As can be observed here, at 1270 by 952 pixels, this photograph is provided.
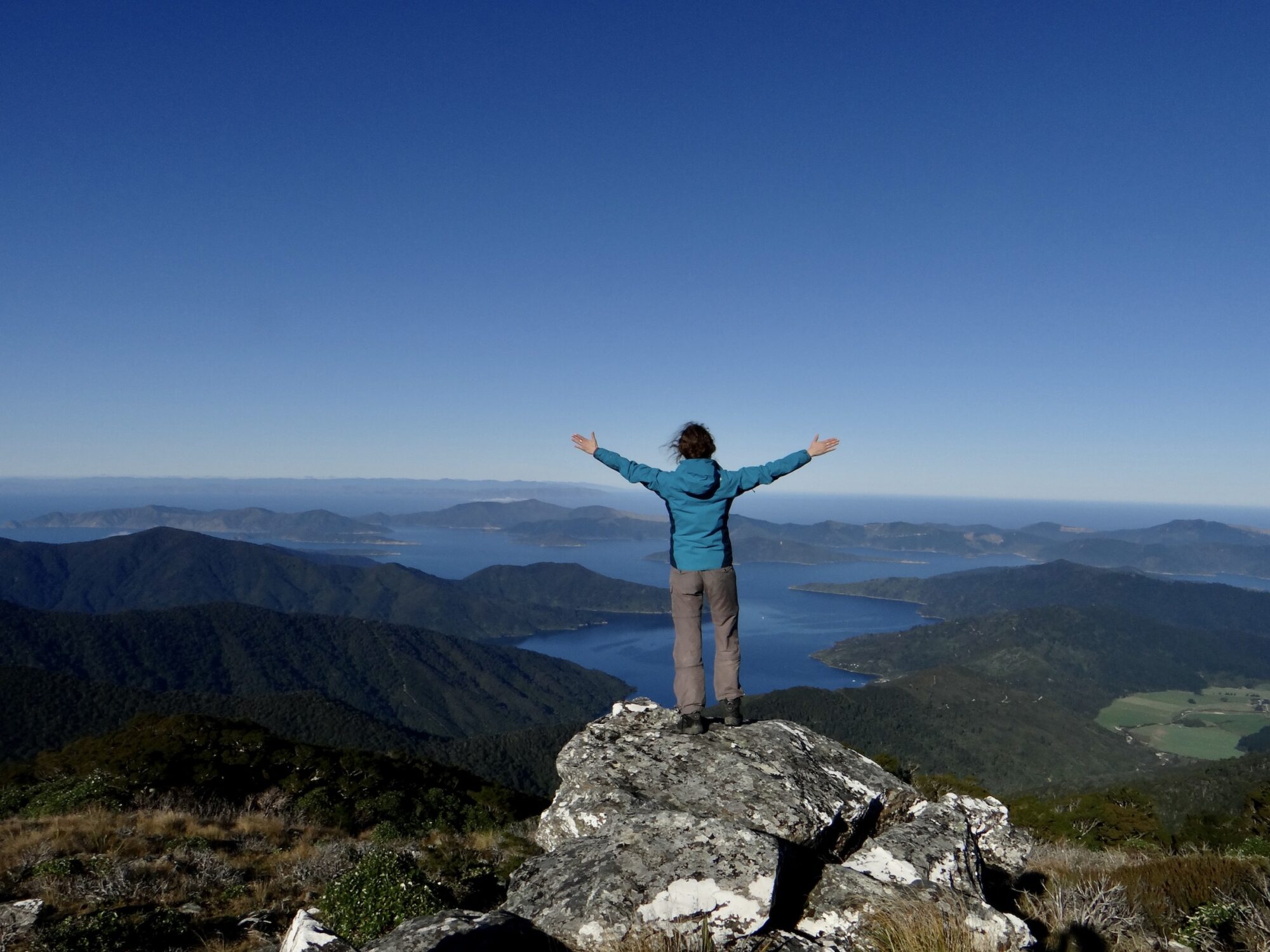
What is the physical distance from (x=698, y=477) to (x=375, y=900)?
5155 mm

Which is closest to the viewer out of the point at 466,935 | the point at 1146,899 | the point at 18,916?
the point at 466,935

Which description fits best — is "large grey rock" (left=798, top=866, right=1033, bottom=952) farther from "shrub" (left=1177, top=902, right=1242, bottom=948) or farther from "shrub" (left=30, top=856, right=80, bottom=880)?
"shrub" (left=30, top=856, right=80, bottom=880)

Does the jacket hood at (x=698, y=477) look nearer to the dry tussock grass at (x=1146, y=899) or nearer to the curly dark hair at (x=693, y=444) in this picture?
the curly dark hair at (x=693, y=444)

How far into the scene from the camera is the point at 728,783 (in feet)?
22.5

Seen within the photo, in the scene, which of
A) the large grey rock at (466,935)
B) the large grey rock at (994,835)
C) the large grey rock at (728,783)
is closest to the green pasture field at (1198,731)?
the large grey rock at (994,835)

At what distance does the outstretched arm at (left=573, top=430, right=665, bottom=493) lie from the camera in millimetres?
8070

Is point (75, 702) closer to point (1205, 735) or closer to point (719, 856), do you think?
point (719, 856)

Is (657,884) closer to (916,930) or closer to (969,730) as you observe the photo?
(916,930)

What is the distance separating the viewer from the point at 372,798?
21.3 m

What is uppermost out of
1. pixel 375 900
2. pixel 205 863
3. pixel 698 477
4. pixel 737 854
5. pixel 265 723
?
pixel 698 477

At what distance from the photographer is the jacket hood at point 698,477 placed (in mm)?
7816

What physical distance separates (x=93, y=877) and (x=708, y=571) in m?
7.66

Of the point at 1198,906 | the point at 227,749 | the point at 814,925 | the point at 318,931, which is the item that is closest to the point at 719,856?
the point at 814,925

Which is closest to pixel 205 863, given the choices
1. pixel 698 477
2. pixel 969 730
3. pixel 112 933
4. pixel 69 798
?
pixel 112 933
